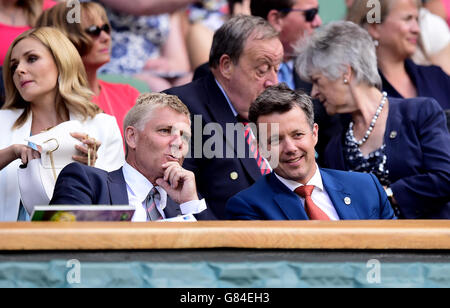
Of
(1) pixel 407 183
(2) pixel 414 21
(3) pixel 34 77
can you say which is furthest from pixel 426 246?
(2) pixel 414 21

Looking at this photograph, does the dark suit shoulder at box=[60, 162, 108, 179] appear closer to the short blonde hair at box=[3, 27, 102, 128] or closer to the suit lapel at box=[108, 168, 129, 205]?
the suit lapel at box=[108, 168, 129, 205]

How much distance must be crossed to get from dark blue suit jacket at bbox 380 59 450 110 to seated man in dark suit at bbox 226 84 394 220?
119cm

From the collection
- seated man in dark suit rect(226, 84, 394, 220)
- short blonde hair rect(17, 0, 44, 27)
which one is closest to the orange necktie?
seated man in dark suit rect(226, 84, 394, 220)

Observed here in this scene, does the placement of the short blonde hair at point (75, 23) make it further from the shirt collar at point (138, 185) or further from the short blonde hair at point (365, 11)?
the short blonde hair at point (365, 11)

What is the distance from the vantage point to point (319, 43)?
3648 mm

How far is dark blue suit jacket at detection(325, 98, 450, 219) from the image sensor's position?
3326 mm

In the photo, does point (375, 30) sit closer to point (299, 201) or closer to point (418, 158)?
point (418, 158)

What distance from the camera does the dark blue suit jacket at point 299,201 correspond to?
273 centimetres

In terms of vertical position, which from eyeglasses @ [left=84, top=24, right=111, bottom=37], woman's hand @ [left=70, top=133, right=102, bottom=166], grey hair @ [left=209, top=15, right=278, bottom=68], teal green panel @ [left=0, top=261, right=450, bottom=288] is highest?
eyeglasses @ [left=84, top=24, right=111, bottom=37]

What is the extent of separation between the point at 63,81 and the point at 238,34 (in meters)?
0.75

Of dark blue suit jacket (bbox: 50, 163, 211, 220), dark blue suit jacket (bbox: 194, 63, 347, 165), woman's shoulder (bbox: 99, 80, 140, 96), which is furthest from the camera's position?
woman's shoulder (bbox: 99, 80, 140, 96)

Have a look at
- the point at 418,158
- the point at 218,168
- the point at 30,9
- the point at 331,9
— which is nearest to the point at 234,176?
the point at 218,168

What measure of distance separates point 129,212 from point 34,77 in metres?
1.29
